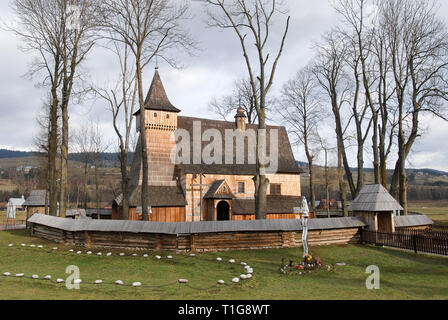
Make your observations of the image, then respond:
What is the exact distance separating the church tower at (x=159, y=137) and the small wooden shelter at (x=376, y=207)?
1716 centimetres

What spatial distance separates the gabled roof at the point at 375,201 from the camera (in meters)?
19.6

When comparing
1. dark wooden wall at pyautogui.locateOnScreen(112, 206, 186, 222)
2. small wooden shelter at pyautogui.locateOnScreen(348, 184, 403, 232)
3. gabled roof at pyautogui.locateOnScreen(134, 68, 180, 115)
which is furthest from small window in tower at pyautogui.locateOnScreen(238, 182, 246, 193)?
small wooden shelter at pyautogui.locateOnScreen(348, 184, 403, 232)

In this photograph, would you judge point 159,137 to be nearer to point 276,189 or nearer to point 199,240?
point 276,189

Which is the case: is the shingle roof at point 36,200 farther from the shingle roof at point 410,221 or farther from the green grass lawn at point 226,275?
the shingle roof at point 410,221

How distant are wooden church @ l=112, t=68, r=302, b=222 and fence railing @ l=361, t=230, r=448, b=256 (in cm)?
1207

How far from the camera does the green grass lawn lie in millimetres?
10047

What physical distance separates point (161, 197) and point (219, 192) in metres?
5.23

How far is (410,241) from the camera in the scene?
691 inches

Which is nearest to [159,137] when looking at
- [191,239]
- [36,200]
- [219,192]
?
[219,192]

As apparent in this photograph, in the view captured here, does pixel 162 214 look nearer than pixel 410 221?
No

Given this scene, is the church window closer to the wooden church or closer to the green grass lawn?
the wooden church

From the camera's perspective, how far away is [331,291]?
415 inches
